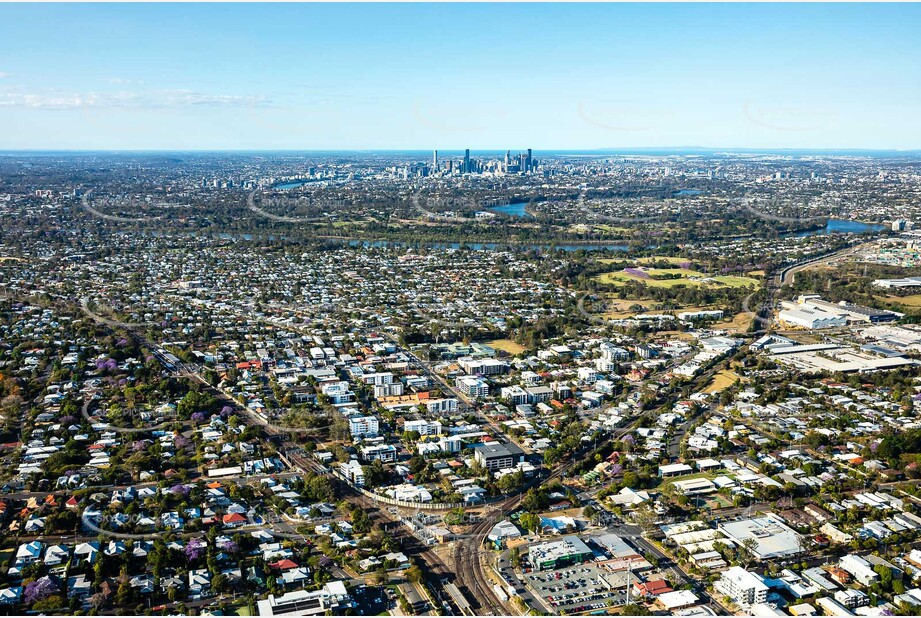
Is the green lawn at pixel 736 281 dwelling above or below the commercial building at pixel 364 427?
above

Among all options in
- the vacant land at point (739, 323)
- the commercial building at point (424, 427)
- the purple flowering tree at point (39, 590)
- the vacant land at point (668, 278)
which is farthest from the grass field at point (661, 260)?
the purple flowering tree at point (39, 590)

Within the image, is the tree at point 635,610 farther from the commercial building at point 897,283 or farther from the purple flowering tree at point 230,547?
the commercial building at point 897,283

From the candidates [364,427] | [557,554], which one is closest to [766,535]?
[557,554]

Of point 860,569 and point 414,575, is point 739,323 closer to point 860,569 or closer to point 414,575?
point 860,569

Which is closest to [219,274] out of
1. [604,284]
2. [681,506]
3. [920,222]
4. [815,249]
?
[604,284]

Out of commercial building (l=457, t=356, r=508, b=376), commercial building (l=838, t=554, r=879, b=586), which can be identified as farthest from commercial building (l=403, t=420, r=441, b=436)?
commercial building (l=838, t=554, r=879, b=586)

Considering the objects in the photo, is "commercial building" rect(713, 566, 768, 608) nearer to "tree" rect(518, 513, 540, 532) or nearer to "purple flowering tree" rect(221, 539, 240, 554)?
"tree" rect(518, 513, 540, 532)

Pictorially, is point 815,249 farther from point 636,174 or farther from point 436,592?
point 636,174
